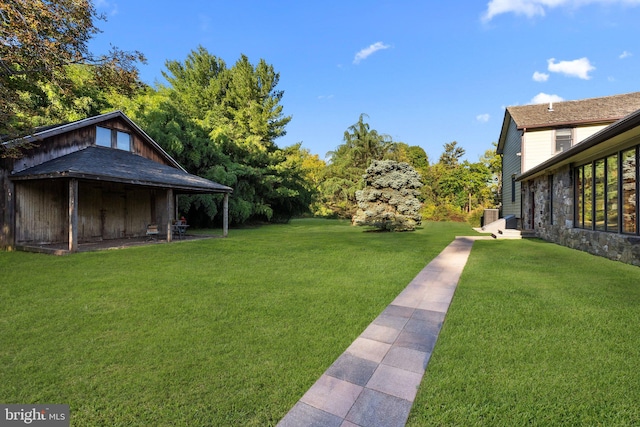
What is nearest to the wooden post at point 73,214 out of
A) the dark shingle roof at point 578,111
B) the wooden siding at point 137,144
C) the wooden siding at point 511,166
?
the wooden siding at point 137,144

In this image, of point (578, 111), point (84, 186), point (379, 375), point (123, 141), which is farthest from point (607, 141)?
point (123, 141)

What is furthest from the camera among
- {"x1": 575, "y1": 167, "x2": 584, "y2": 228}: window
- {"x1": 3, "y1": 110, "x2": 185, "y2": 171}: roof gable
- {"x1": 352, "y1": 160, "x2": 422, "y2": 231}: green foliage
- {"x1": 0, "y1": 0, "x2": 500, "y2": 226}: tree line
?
{"x1": 352, "y1": 160, "x2": 422, "y2": 231}: green foliage

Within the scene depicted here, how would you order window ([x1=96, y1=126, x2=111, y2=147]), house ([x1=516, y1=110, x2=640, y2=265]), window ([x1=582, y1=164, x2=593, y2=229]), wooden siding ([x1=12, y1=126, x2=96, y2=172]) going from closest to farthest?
house ([x1=516, y1=110, x2=640, y2=265])
window ([x1=582, y1=164, x2=593, y2=229])
wooden siding ([x1=12, y1=126, x2=96, y2=172])
window ([x1=96, y1=126, x2=111, y2=147])

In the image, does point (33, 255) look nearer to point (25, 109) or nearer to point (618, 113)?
point (25, 109)

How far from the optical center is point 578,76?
19.7 metres

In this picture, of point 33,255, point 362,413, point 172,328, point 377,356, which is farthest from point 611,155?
point 33,255

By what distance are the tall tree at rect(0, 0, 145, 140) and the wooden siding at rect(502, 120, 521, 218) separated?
18502mm

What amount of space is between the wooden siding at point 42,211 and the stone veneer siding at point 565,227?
17302mm

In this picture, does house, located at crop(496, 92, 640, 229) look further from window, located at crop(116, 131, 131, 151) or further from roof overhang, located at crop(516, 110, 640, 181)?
window, located at crop(116, 131, 131, 151)

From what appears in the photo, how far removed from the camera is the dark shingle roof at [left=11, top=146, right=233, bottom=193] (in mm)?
9195

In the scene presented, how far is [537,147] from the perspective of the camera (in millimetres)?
16062

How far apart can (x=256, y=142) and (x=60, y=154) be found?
13.0 m

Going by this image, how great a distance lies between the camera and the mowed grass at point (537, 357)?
2143 millimetres

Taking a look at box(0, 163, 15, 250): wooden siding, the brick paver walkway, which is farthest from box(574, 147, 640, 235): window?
box(0, 163, 15, 250): wooden siding
